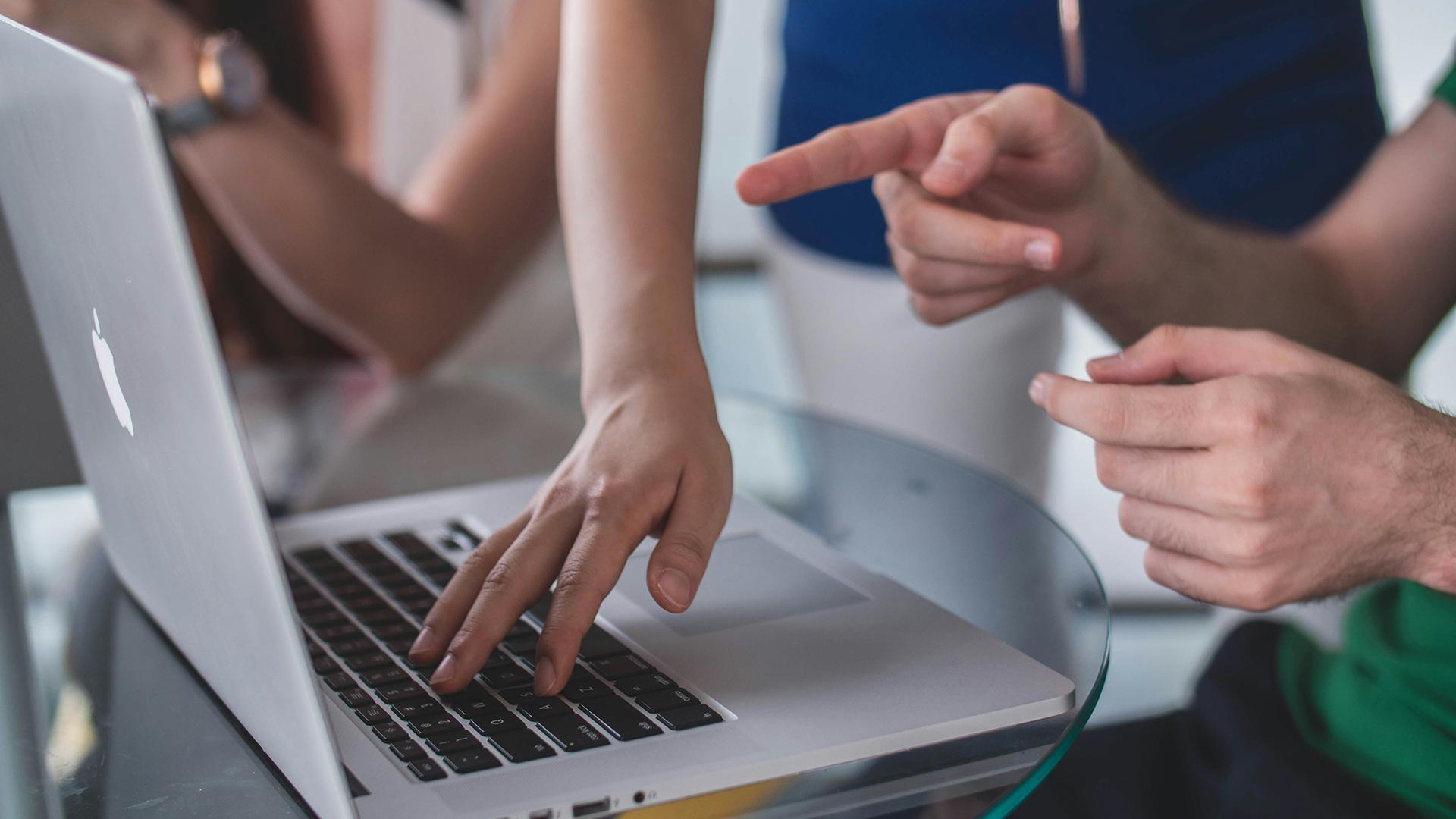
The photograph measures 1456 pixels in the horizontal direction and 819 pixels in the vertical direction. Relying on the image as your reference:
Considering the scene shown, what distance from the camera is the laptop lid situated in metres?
0.43

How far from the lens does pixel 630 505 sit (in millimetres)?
682

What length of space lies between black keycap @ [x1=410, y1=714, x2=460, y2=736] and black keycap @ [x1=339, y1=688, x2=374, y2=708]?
0.11ft

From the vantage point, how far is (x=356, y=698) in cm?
60

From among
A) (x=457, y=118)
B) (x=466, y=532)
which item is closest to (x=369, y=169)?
(x=457, y=118)

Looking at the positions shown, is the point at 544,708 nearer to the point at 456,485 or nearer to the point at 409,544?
A: the point at 409,544

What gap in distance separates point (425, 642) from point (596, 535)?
0.10 meters

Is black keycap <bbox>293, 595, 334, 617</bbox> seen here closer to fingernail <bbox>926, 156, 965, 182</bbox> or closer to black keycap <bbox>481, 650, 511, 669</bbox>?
black keycap <bbox>481, 650, 511, 669</bbox>

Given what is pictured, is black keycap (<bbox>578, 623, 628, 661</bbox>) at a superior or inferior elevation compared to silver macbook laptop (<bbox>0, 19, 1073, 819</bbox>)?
inferior

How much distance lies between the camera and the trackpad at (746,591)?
2.24 ft

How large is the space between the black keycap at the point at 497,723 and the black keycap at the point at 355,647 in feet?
0.39

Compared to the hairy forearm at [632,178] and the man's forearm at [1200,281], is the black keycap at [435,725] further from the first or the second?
the man's forearm at [1200,281]

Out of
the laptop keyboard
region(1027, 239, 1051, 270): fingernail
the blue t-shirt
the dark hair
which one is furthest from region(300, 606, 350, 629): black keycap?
the dark hair

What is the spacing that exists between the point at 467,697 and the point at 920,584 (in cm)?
31

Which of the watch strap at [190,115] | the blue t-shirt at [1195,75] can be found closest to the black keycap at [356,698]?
the watch strap at [190,115]
